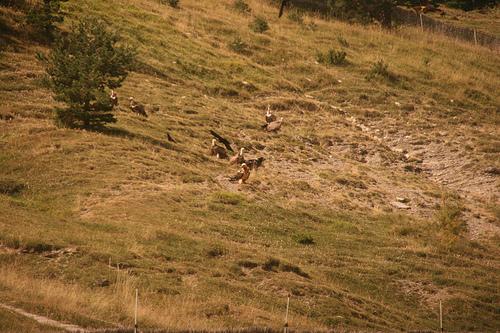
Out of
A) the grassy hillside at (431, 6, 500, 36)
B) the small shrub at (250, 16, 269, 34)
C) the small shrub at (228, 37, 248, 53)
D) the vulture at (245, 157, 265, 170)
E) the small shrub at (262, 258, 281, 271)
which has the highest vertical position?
the small shrub at (250, 16, 269, 34)

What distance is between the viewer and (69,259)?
21.6 m

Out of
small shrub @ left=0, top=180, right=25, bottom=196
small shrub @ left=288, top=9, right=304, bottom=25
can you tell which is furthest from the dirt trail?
small shrub @ left=288, top=9, right=304, bottom=25

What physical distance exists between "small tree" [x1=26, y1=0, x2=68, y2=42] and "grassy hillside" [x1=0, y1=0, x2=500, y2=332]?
38.0 inches

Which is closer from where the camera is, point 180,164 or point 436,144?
point 180,164

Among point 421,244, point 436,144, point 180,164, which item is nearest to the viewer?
point 421,244

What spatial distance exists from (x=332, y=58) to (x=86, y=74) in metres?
23.7

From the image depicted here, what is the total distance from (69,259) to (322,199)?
45.9ft

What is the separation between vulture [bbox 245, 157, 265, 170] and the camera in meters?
35.0

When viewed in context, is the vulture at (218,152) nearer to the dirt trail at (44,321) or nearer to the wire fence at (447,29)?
the dirt trail at (44,321)

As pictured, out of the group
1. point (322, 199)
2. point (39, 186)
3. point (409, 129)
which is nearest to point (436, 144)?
point (409, 129)

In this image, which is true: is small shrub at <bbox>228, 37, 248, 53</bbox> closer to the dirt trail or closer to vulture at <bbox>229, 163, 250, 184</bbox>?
vulture at <bbox>229, 163, 250, 184</bbox>

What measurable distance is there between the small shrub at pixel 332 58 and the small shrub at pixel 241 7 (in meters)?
7.74

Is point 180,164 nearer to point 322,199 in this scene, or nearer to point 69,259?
point 322,199

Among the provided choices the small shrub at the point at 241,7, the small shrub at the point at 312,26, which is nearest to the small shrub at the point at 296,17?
the small shrub at the point at 312,26
